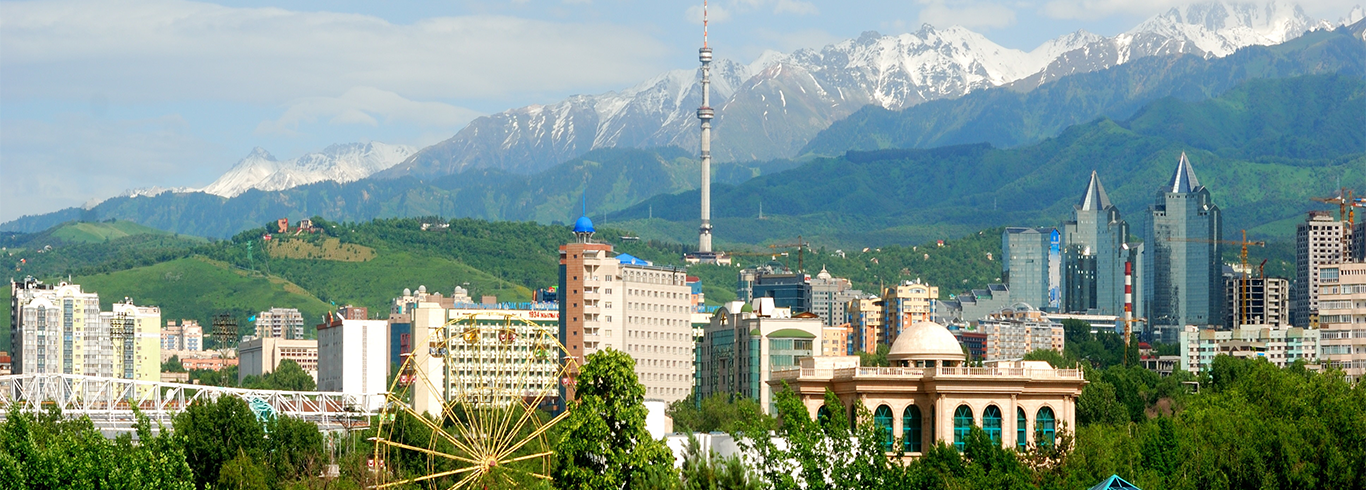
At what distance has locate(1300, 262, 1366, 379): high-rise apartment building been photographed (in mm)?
136750

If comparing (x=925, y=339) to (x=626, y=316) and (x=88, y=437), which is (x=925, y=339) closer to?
(x=88, y=437)

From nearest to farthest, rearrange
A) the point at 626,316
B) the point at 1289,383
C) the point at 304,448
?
the point at 1289,383 < the point at 304,448 < the point at 626,316

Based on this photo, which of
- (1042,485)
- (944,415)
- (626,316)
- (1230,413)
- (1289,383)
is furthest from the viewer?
(626,316)

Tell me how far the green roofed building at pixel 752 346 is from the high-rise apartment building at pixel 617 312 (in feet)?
23.5

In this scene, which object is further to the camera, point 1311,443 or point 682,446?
point 1311,443

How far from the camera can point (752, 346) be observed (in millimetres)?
171750

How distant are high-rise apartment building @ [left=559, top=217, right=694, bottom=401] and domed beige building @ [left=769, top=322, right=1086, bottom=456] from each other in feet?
347

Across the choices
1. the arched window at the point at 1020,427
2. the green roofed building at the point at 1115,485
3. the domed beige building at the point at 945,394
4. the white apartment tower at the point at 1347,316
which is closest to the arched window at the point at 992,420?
the domed beige building at the point at 945,394

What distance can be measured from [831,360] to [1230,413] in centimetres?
1673

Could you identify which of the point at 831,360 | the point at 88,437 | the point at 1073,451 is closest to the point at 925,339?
the point at 831,360

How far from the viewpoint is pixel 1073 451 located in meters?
67.4

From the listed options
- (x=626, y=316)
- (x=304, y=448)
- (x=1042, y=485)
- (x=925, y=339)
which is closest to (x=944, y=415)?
(x=925, y=339)

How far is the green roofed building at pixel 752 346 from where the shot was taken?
553 ft

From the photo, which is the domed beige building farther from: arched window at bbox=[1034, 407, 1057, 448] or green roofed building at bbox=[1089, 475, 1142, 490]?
green roofed building at bbox=[1089, 475, 1142, 490]
